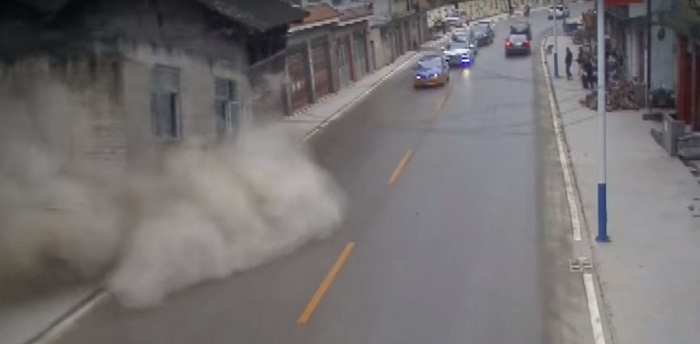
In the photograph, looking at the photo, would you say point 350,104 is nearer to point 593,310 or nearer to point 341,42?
point 341,42

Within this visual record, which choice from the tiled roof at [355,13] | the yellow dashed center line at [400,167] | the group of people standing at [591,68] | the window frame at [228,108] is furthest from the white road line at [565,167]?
the tiled roof at [355,13]

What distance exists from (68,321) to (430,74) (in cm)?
3118

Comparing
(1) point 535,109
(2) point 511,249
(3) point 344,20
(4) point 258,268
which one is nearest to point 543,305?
(2) point 511,249

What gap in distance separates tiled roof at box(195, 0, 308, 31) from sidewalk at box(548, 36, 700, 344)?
6.54m

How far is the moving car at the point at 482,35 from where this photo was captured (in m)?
67.7

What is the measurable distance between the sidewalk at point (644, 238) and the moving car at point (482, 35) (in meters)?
40.0

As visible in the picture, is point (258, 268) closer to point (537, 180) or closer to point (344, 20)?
point (537, 180)

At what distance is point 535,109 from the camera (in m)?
35.0

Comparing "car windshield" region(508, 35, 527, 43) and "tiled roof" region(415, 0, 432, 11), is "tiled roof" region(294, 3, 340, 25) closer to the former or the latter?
"car windshield" region(508, 35, 527, 43)

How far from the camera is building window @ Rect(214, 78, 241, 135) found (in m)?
18.9

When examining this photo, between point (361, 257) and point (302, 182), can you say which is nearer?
point (361, 257)

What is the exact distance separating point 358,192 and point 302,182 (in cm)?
230

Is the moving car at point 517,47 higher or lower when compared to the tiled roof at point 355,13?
lower

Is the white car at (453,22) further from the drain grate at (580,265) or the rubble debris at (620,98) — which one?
the drain grate at (580,265)
